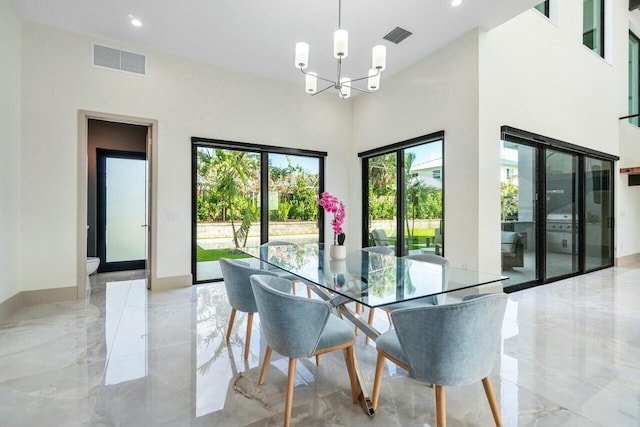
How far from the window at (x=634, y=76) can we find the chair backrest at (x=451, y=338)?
8.61m

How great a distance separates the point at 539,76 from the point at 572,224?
2.63 metres

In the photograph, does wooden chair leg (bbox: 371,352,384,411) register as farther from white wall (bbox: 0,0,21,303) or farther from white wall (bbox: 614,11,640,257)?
white wall (bbox: 614,11,640,257)

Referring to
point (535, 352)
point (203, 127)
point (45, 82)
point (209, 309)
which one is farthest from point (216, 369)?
point (45, 82)

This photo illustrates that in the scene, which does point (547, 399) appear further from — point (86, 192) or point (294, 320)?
point (86, 192)

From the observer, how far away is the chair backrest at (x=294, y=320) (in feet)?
5.49

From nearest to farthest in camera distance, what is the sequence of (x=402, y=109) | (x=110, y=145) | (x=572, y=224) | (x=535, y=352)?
(x=535, y=352)
(x=402, y=109)
(x=572, y=224)
(x=110, y=145)

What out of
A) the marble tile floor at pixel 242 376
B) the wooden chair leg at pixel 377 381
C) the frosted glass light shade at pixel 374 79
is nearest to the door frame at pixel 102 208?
the marble tile floor at pixel 242 376

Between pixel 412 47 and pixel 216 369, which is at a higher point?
pixel 412 47

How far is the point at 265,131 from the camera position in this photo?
17.6 ft

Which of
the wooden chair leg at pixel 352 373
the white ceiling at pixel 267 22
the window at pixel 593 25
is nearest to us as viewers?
the wooden chair leg at pixel 352 373

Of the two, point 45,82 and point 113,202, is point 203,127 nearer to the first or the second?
point 45,82

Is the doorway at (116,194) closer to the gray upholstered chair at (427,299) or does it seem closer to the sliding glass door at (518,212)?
the gray upholstered chair at (427,299)

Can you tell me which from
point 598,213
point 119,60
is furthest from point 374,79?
point 598,213

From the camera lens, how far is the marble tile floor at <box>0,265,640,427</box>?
1.77 metres
